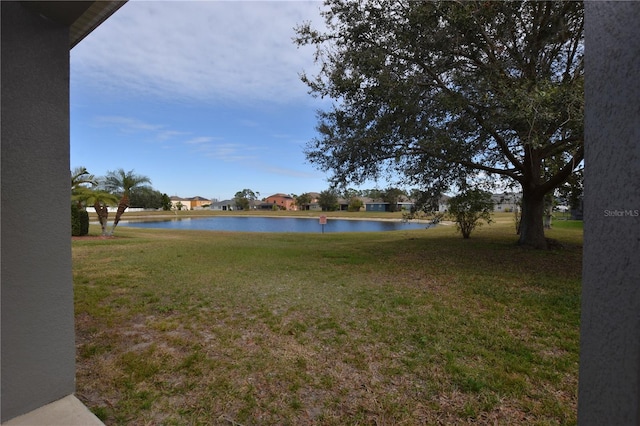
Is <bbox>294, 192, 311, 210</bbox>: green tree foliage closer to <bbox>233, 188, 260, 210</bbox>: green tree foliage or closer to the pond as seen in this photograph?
<bbox>233, 188, 260, 210</bbox>: green tree foliage

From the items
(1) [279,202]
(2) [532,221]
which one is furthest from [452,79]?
(1) [279,202]

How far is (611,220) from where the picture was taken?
1.16 metres

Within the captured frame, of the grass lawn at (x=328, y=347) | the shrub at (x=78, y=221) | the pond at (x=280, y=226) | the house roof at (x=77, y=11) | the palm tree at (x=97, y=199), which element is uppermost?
the house roof at (x=77, y=11)

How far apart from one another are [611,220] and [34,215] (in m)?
3.07

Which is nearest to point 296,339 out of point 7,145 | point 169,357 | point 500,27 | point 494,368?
point 169,357

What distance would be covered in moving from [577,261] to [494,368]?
6.79 m

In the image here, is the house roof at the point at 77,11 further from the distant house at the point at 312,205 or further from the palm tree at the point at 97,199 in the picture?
the distant house at the point at 312,205

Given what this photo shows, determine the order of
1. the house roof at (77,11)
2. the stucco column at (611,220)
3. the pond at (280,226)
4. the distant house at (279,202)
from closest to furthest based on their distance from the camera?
the stucco column at (611,220), the house roof at (77,11), the pond at (280,226), the distant house at (279,202)

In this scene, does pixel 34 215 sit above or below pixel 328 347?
above

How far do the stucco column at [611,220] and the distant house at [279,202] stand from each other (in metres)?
81.0

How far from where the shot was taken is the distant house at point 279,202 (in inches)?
3314

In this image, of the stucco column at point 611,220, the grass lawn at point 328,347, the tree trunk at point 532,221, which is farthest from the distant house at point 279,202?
the stucco column at point 611,220

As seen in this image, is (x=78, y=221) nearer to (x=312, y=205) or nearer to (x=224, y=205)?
(x=312, y=205)

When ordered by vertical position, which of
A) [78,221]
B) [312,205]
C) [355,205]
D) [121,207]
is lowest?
[78,221]
